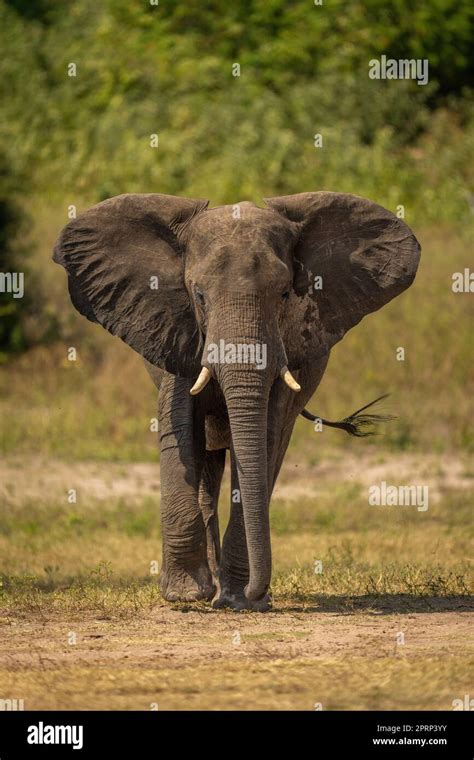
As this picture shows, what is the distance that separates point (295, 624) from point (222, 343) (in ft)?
5.75

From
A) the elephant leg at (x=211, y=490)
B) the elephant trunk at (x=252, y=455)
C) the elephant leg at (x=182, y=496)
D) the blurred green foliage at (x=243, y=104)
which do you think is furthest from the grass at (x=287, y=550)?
the blurred green foliage at (x=243, y=104)

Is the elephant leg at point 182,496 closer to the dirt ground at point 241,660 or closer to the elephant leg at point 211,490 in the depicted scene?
the dirt ground at point 241,660

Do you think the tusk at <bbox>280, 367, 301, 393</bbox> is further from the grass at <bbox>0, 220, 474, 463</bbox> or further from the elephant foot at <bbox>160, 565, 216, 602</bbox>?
the grass at <bbox>0, 220, 474, 463</bbox>

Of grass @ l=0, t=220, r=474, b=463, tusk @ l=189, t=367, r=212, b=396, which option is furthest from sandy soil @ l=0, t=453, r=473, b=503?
tusk @ l=189, t=367, r=212, b=396

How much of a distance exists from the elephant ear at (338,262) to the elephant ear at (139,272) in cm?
67

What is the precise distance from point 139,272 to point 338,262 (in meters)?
1.32

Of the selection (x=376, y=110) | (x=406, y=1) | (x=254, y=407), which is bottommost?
(x=254, y=407)

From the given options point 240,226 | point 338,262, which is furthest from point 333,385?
point 240,226

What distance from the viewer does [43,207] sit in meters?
24.3

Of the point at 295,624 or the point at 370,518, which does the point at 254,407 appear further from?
the point at 370,518

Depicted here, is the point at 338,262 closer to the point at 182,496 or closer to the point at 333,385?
the point at 182,496

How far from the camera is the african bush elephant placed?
9.68m

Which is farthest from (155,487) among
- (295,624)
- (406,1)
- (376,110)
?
(406,1)

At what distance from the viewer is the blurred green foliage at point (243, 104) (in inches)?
937
